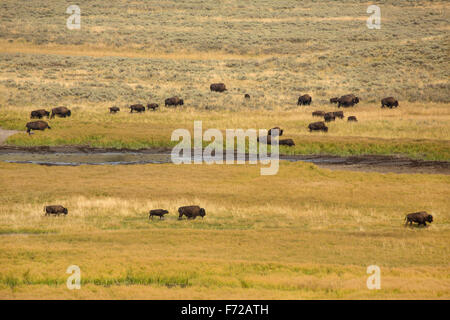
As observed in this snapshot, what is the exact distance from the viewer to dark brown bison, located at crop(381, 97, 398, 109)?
2339 inches

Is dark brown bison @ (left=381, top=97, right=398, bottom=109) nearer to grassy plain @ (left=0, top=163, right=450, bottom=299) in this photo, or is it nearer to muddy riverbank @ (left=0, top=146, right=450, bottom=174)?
muddy riverbank @ (left=0, top=146, right=450, bottom=174)

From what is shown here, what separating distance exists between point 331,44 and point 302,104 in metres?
38.3

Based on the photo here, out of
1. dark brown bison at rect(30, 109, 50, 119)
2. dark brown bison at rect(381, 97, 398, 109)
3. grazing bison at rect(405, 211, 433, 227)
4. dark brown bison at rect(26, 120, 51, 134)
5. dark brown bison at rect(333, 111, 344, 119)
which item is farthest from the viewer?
dark brown bison at rect(381, 97, 398, 109)

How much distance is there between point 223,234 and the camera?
27.2m

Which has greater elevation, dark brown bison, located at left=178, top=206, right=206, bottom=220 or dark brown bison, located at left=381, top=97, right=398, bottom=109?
dark brown bison, located at left=381, top=97, right=398, bottom=109

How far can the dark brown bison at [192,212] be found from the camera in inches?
1204

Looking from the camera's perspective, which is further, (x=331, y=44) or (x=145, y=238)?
(x=331, y=44)

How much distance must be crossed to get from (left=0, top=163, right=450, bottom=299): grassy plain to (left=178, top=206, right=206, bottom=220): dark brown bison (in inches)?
21.9

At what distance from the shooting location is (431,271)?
21906 millimetres

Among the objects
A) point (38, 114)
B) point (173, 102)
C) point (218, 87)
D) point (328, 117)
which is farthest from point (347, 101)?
point (38, 114)

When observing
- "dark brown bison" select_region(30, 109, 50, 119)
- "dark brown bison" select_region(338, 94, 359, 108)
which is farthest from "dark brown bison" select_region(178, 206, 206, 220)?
"dark brown bison" select_region(338, 94, 359, 108)

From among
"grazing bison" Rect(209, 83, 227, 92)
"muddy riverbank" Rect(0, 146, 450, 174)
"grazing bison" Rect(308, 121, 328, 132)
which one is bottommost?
"muddy riverbank" Rect(0, 146, 450, 174)
